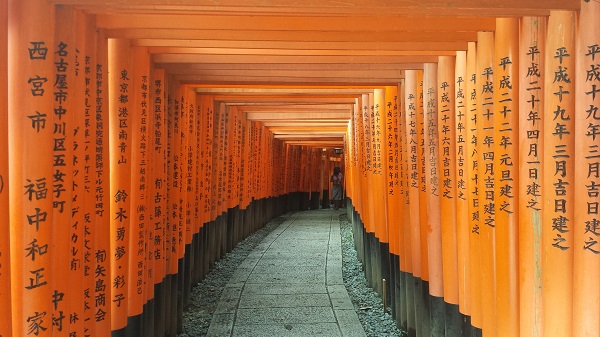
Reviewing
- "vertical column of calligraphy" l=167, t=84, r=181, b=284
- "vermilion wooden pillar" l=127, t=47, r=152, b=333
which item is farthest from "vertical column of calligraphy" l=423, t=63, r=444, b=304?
"vertical column of calligraphy" l=167, t=84, r=181, b=284

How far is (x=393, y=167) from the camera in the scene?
6.20 m

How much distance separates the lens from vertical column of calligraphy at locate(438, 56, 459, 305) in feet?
13.8

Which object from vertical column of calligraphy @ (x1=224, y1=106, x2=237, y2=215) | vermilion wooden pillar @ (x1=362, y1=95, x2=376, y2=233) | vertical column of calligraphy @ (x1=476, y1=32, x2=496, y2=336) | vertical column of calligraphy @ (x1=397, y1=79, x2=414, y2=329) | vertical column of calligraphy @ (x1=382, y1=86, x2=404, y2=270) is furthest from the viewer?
vertical column of calligraphy @ (x1=224, y1=106, x2=237, y2=215)

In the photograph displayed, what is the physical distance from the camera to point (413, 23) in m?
3.66

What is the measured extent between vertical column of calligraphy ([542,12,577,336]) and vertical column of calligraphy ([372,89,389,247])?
3883 mm

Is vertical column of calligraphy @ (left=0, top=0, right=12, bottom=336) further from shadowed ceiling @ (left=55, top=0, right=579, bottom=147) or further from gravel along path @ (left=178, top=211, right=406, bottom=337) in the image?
gravel along path @ (left=178, top=211, right=406, bottom=337)

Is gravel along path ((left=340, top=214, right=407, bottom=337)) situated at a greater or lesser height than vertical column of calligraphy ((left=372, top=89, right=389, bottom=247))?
lesser

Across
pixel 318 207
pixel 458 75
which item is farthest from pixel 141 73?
pixel 318 207

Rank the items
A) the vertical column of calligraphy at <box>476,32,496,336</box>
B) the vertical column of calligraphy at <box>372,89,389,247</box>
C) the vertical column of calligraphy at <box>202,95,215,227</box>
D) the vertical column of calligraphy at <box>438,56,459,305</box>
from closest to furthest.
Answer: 1. the vertical column of calligraphy at <box>476,32,496,336</box>
2. the vertical column of calligraphy at <box>438,56,459,305</box>
3. the vertical column of calligraphy at <box>372,89,389,247</box>
4. the vertical column of calligraphy at <box>202,95,215,227</box>

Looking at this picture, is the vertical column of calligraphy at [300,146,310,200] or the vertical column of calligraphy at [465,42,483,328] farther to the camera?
the vertical column of calligraphy at [300,146,310,200]

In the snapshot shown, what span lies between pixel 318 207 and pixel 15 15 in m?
21.9

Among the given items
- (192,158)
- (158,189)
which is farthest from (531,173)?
(192,158)

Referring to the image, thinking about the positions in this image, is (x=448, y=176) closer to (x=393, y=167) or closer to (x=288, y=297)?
(x=393, y=167)

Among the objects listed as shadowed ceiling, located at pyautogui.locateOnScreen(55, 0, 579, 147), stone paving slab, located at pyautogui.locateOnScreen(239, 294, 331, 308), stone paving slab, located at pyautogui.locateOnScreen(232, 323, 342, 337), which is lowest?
stone paving slab, located at pyautogui.locateOnScreen(232, 323, 342, 337)
